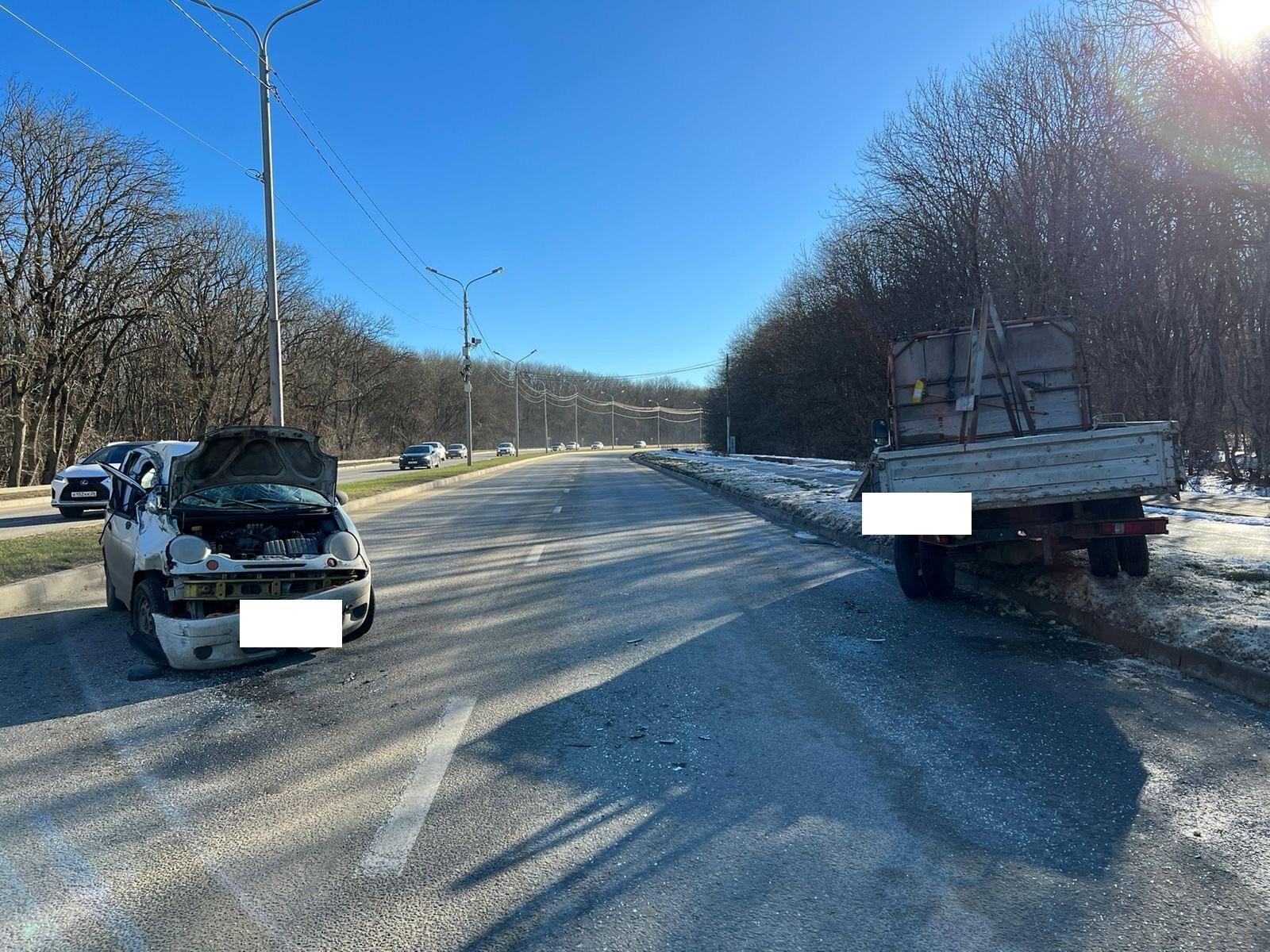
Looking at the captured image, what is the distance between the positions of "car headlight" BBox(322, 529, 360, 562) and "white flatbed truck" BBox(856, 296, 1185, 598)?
4.63 meters

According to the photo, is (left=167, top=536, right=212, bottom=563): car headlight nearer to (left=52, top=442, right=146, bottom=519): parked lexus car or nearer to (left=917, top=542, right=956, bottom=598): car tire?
(left=917, top=542, right=956, bottom=598): car tire

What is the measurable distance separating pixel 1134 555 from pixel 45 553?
12828 mm

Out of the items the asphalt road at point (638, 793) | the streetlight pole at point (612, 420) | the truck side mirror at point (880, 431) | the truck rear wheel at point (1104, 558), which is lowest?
the asphalt road at point (638, 793)

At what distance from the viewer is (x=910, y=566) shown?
782cm

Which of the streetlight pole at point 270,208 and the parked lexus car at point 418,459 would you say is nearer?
the streetlight pole at point 270,208

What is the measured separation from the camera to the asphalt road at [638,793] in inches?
108

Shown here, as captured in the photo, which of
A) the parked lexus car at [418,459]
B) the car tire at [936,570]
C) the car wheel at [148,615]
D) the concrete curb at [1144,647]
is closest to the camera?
the concrete curb at [1144,647]

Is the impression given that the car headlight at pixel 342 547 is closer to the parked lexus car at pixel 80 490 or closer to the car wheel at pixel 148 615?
the car wheel at pixel 148 615

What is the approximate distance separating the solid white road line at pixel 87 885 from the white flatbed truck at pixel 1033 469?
6187 mm

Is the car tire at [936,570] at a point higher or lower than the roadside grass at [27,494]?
higher

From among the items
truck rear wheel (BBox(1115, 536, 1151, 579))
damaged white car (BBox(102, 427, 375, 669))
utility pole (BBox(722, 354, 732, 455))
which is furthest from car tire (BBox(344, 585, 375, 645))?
utility pole (BBox(722, 354, 732, 455))

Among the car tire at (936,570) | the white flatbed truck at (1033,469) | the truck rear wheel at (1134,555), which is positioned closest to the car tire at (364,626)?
the white flatbed truck at (1033,469)

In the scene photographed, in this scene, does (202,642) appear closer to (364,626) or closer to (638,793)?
(364,626)

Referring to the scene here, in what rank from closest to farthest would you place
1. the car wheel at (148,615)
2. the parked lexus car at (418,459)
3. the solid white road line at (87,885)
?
the solid white road line at (87,885) → the car wheel at (148,615) → the parked lexus car at (418,459)
